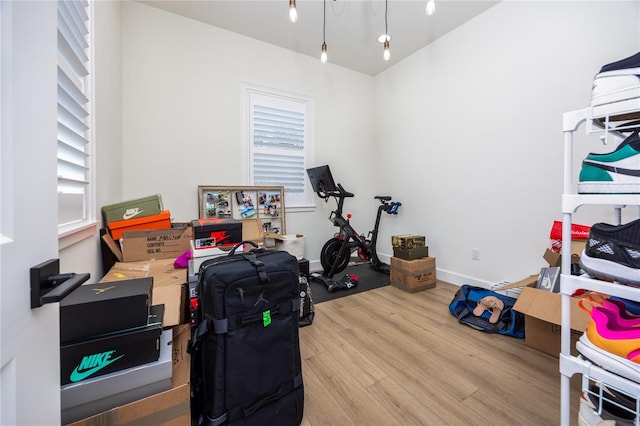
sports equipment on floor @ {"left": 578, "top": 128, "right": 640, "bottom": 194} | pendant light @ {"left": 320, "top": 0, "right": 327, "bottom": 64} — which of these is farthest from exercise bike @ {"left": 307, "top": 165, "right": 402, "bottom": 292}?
sports equipment on floor @ {"left": 578, "top": 128, "right": 640, "bottom": 194}

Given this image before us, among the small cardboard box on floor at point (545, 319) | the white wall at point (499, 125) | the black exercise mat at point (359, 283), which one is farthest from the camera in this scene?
the black exercise mat at point (359, 283)

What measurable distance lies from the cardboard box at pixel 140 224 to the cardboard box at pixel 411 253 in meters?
2.27

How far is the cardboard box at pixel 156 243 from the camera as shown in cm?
180

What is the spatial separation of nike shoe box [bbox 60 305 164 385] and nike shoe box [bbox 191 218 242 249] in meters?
0.77

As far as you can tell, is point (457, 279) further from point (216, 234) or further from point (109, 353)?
point (109, 353)

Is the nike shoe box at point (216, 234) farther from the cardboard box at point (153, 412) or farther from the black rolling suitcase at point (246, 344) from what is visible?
the cardboard box at point (153, 412)

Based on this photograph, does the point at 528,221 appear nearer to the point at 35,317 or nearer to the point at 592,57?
the point at 592,57

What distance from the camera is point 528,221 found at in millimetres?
2320

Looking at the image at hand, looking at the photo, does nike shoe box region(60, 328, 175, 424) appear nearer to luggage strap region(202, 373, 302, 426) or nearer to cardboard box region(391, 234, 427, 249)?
luggage strap region(202, 373, 302, 426)

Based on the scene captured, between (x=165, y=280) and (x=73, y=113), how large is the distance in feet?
3.24

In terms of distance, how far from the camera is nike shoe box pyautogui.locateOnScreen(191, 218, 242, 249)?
5.45ft

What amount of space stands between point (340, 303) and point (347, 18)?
294cm

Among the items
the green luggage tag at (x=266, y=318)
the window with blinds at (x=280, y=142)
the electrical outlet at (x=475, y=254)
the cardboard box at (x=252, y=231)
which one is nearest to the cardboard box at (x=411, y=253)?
the electrical outlet at (x=475, y=254)

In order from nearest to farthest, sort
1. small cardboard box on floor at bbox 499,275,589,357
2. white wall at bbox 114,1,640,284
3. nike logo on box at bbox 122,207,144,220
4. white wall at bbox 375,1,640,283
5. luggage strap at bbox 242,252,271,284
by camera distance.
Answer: luggage strap at bbox 242,252,271,284
small cardboard box on floor at bbox 499,275,589,357
nike logo on box at bbox 122,207,144,220
white wall at bbox 375,1,640,283
white wall at bbox 114,1,640,284
